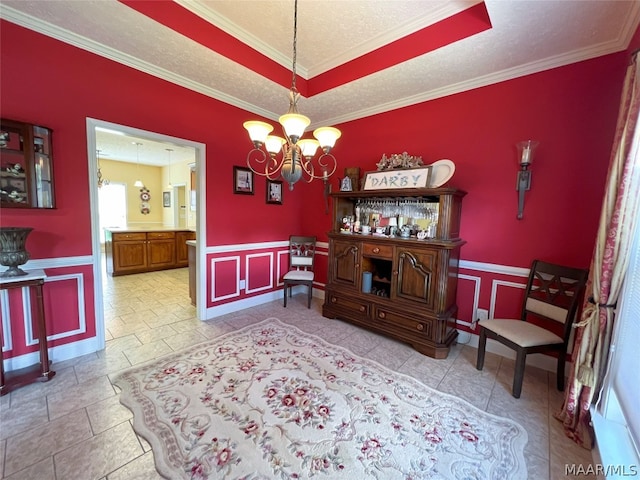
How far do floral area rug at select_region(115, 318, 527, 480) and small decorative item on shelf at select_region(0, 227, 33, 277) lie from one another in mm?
1123

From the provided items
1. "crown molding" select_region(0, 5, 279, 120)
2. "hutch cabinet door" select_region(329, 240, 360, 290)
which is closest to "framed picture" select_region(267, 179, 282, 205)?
"crown molding" select_region(0, 5, 279, 120)

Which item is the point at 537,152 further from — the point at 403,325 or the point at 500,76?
the point at 403,325

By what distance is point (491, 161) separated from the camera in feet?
8.50

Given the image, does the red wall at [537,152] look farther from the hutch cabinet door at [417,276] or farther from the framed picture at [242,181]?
the framed picture at [242,181]

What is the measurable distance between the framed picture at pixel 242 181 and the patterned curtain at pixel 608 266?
3.43m

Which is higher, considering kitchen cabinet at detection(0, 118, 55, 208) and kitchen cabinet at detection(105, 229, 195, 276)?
kitchen cabinet at detection(0, 118, 55, 208)

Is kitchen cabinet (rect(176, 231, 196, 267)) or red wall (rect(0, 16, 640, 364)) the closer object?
red wall (rect(0, 16, 640, 364))

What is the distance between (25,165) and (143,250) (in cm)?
390

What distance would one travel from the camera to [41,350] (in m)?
2.02

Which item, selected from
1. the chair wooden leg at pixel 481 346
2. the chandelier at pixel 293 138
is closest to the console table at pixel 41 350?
the chandelier at pixel 293 138

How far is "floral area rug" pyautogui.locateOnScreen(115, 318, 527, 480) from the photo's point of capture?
55.4 inches

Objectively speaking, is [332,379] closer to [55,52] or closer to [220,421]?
[220,421]

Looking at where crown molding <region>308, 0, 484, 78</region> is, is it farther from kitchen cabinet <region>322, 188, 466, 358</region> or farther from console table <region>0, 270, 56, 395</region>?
console table <region>0, 270, 56, 395</region>

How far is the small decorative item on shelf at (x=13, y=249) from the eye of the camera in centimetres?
183
